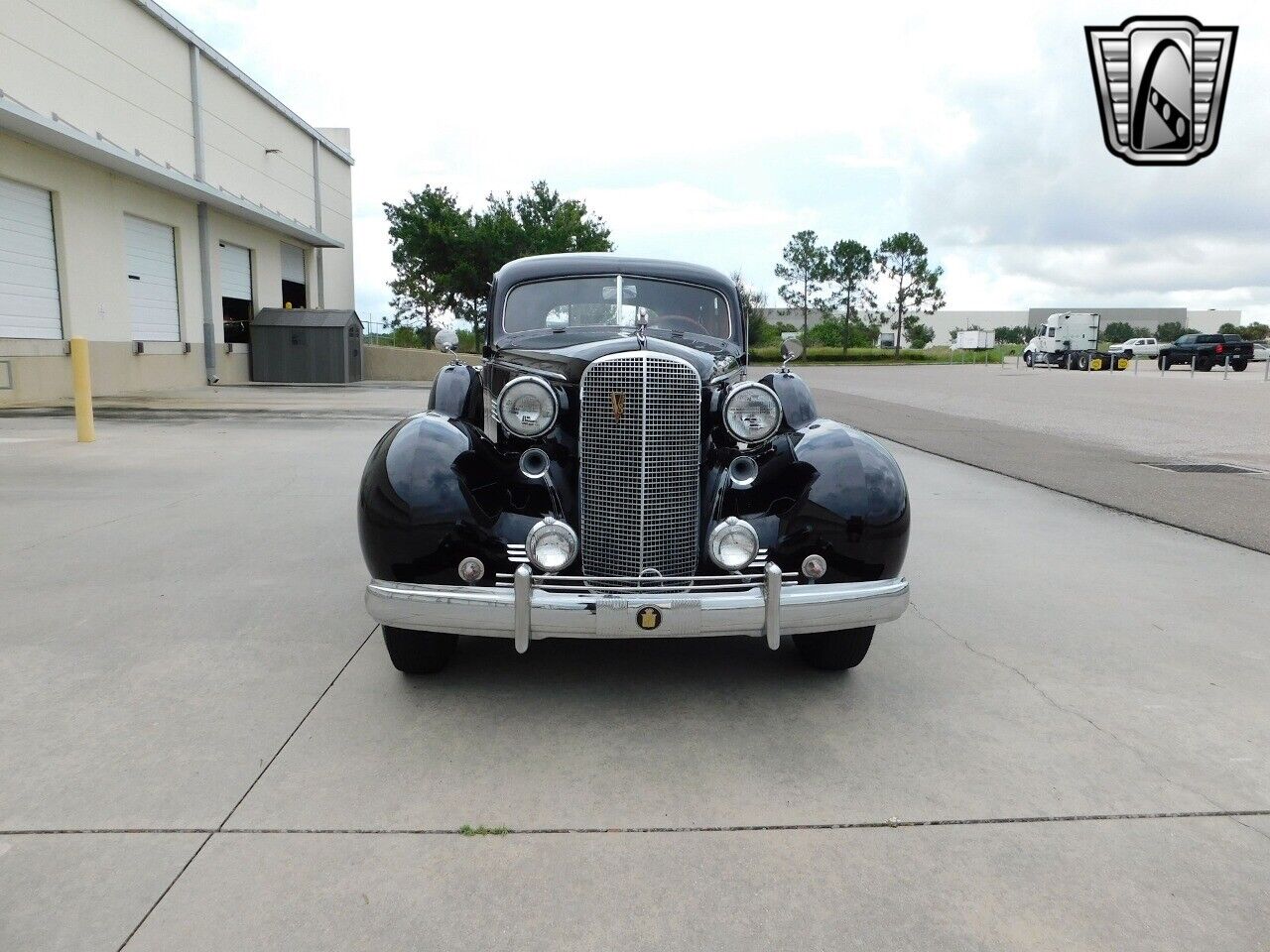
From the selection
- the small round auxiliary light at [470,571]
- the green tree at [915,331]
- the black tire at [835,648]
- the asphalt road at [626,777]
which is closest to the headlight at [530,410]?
the small round auxiliary light at [470,571]

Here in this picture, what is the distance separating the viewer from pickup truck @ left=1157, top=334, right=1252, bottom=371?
4088cm

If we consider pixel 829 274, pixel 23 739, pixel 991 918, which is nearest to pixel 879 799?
pixel 991 918

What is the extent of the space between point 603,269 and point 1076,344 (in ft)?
157

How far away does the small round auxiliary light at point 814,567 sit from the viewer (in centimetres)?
330

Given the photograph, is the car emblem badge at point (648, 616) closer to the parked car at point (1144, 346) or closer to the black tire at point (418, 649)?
the black tire at point (418, 649)

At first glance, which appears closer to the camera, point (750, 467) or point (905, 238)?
point (750, 467)

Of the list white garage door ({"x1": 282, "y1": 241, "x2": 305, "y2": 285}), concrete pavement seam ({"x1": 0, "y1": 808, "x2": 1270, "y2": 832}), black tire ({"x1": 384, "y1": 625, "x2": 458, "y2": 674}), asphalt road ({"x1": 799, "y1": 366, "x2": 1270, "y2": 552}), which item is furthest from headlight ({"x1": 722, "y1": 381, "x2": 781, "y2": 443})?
white garage door ({"x1": 282, "y1": 241, "x2": 305, "y2": 285})

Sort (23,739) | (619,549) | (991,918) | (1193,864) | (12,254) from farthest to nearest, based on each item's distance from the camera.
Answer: (12,254), (619,549), (23,739), (1193,864), (991,918)

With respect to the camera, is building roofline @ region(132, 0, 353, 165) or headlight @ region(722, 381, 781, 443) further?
building roofline @ region(132, 0, 353, 165)

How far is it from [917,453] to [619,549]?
865 cm

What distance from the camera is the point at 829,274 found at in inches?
2854

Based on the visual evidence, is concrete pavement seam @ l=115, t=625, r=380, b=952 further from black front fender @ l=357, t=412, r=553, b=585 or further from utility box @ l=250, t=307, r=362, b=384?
utility box @ l=250, t=307, r=362, b=384

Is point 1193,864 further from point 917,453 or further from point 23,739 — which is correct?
point 917,453

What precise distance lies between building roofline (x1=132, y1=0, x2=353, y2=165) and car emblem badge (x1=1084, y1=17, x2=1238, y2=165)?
62.2ft
